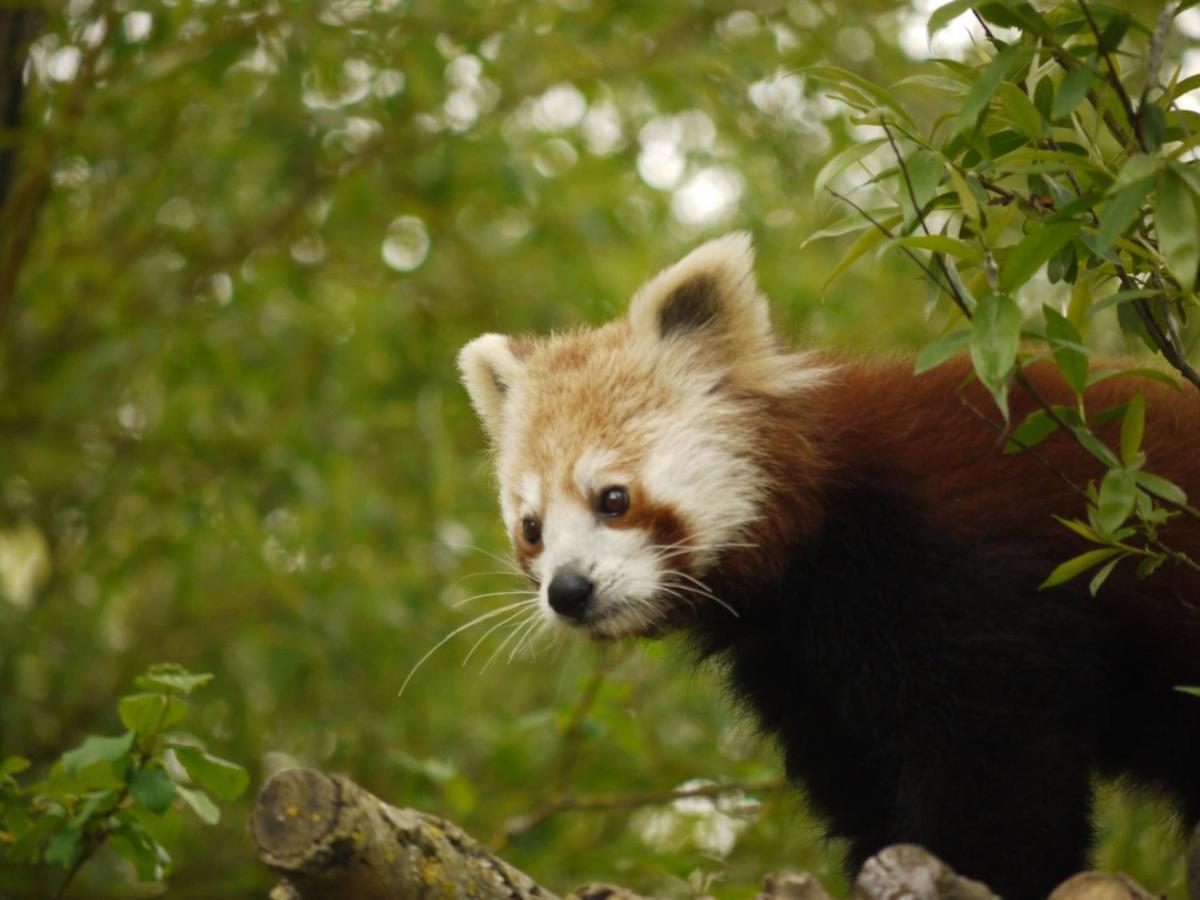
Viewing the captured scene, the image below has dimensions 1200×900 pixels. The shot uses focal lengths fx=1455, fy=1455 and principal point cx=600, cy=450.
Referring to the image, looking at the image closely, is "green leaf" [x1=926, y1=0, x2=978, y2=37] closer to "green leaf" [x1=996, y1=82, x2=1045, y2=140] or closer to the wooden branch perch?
"green leaf" [x1=996, y1=82, x2=1045, y2=140]

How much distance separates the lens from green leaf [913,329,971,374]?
2096 millimetres

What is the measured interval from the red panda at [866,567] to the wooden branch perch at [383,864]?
58cm

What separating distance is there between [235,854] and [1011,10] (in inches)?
195

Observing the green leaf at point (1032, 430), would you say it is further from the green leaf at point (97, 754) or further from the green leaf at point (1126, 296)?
the green leaf at point (97, 754)

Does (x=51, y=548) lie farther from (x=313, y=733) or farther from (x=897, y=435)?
(x=897, y=435)

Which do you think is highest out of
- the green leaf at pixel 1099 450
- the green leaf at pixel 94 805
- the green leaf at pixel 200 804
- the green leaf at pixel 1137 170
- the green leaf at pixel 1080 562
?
the green leaf at pixel 1137 170

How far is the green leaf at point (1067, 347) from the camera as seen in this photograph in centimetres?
211

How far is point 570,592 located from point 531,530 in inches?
12.8

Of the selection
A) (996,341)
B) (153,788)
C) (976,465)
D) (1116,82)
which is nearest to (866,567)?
(976,465)

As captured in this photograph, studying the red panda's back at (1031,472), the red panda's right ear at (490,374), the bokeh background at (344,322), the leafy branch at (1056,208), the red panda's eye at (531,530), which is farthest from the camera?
the bokeh background at (344,322)

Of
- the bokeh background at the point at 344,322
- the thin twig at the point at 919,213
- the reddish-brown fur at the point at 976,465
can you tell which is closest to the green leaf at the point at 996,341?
the thin twig at the point at 919,213

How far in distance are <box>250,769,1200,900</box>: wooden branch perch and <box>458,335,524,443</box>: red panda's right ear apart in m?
1.57

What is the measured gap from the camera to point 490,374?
3.73 m

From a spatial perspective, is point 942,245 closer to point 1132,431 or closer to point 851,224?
point 851,224
